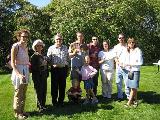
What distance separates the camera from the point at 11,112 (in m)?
12.4

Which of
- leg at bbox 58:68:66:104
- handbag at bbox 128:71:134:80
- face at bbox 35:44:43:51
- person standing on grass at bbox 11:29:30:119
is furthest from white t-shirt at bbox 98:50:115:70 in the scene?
person standing on grass at bbox 11:29:30:119

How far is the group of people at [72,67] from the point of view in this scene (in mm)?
11266

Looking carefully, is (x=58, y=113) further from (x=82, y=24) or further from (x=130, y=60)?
(x=82, y=24)

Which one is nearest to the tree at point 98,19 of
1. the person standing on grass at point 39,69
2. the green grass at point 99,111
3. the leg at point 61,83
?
the green grass at point 99,111

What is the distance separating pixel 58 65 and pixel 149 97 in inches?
143

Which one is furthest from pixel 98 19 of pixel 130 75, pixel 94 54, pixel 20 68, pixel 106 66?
pixel 20 68

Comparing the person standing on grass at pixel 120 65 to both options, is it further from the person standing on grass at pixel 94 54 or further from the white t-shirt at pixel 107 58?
the person standing on grass at pixel 94 54

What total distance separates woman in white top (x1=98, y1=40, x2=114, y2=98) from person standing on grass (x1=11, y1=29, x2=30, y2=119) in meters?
3.19

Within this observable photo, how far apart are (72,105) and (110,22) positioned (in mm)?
25838

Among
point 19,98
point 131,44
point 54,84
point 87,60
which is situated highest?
point 131,44

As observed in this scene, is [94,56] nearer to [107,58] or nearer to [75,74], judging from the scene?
[107,58]

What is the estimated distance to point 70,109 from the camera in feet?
40.9

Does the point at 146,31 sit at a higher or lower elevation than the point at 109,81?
higher

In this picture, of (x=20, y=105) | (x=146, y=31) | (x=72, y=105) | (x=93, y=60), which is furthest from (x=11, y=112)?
(x=146, y=31)
